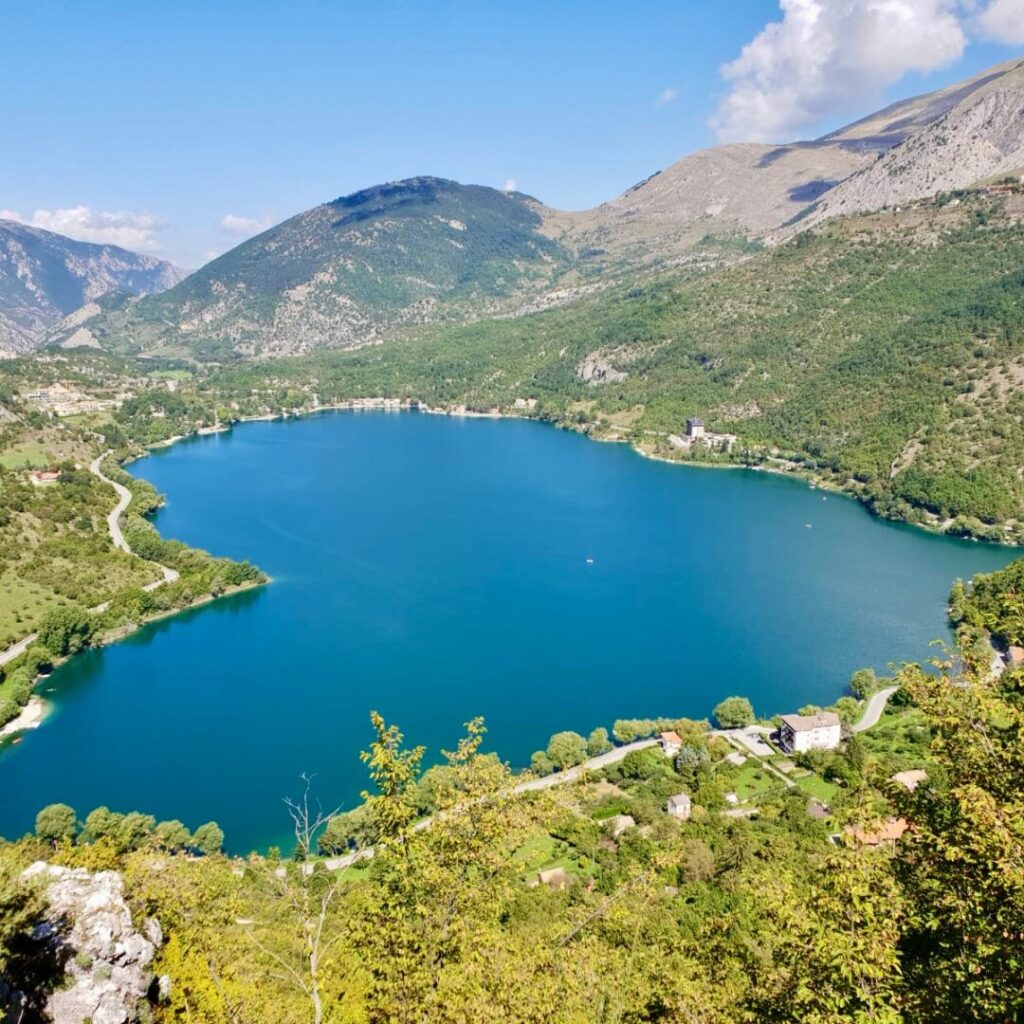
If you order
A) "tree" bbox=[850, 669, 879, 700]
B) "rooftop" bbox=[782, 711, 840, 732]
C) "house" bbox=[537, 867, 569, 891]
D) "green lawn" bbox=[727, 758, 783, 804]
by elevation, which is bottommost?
"tree" bbox=[850, 669, 879, 700]

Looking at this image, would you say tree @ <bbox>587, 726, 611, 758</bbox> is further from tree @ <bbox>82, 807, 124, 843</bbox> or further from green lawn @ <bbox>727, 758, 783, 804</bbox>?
tree @ <bbox>82, 807, 124, 843</bbox>

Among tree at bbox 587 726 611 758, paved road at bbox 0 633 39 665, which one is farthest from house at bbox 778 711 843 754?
paved road at bbox 0 633 39 665

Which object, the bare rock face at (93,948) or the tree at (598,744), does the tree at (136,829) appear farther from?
the tree at (598,744)

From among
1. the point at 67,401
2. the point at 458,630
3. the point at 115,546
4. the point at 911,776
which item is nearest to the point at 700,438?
the point at 458,630

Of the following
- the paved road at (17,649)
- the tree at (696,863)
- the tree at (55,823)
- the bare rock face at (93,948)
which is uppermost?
the bare rock face at (93,948)

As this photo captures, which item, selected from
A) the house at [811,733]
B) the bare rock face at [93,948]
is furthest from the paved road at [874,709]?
the bare rock face at [93,948]

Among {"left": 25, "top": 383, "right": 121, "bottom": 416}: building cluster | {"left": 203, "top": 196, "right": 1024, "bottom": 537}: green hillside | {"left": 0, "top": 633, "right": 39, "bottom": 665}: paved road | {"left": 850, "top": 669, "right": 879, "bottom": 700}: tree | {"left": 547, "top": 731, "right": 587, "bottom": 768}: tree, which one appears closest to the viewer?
{"left": 547, "top": 731, "right": 587, "bottom": 768}: tree

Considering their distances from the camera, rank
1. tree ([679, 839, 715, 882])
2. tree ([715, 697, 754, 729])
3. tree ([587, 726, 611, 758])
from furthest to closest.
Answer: tree ([715, 697, 754, 729]) < tree ([587, 726, 611, 758]) < tree ([679, 839, 715, 882])

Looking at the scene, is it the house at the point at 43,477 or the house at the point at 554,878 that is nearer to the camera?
the house at the point at 554,878
